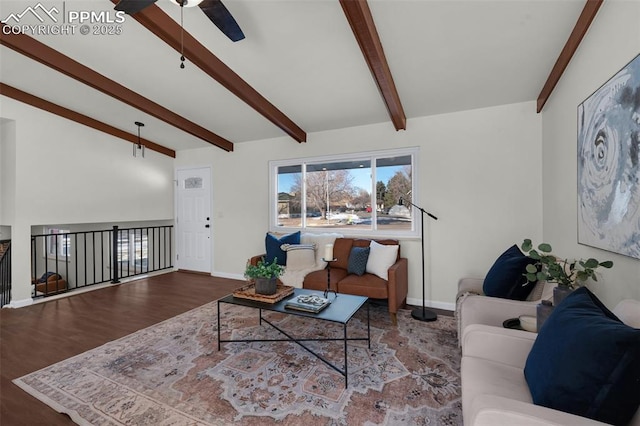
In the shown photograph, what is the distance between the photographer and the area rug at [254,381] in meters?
1.73

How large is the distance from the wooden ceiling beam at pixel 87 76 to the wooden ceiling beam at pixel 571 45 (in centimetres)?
452

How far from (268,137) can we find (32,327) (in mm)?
3785

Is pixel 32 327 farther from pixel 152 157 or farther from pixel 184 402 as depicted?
pixel 152 157

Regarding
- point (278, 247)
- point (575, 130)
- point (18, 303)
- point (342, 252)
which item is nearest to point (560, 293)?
point (575, 130)

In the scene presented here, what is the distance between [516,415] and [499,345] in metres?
0.67

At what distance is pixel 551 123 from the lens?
278cm

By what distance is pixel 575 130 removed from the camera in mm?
2201

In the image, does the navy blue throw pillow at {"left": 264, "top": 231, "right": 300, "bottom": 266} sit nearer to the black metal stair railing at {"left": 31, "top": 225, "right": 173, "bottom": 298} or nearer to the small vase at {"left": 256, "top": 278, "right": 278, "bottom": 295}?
the small vase at {"left": 256, "top": 278, "right": 278, "bottom": 295}

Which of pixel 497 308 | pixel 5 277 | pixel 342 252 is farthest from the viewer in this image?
pixel 5 277

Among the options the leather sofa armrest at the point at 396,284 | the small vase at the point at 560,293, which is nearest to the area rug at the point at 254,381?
the leather sofa armrest at the point at 396,284

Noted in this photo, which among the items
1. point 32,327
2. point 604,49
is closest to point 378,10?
point 604,49

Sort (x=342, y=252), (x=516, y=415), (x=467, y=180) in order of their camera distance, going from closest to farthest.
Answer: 1. (x=516, y=415)
2. (x=467, y=180)
3. (x=342, y=252)

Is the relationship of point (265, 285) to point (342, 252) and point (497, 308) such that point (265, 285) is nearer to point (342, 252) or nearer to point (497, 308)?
point (342, 252)

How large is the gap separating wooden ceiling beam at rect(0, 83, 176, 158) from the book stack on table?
4541 millimetres
